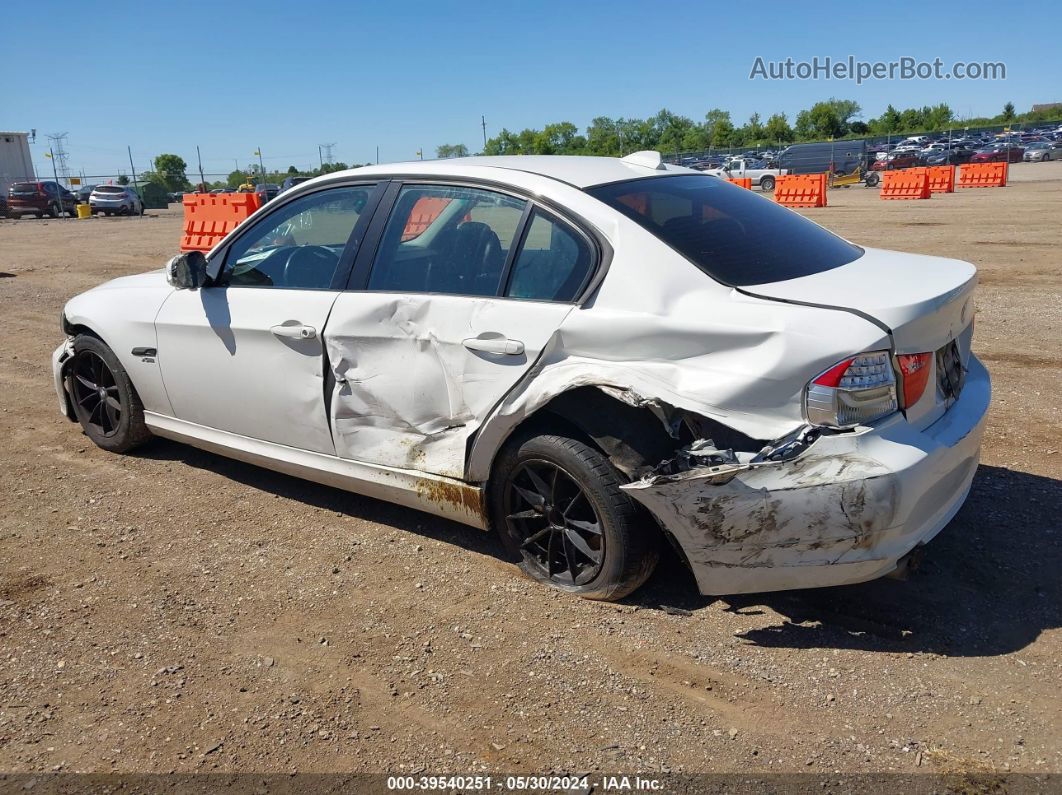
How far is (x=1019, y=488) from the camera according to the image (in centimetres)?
446

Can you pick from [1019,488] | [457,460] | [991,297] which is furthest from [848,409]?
[991,297]

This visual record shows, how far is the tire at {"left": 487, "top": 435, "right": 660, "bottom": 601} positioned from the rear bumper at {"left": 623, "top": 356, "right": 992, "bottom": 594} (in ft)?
0.61

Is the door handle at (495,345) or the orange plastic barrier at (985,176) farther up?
the door handle at (495,345)

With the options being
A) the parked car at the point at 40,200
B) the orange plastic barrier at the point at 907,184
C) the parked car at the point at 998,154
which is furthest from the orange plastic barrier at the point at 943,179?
the parked car at the point at 40,200

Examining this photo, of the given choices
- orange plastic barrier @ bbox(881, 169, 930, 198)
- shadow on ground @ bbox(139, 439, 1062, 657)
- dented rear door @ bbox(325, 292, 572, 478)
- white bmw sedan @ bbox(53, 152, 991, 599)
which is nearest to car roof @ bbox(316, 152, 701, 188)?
white bmw sedan @ bbox(53, 152, 991, 599)

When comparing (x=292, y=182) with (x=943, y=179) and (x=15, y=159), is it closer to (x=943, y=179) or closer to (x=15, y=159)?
(x=943, y=179)

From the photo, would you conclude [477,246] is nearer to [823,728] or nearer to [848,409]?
[848,409]

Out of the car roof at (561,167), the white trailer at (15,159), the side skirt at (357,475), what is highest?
the white trailer at (15,159)

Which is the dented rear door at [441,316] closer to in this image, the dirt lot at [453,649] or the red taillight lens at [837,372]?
the dirt lot at [453,649]

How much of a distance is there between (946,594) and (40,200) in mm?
40511

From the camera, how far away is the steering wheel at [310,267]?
4.16m

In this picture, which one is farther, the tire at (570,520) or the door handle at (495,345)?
the door handle at (495,345)

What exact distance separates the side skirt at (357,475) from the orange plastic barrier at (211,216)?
48.0ft

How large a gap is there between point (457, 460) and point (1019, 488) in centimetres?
285
